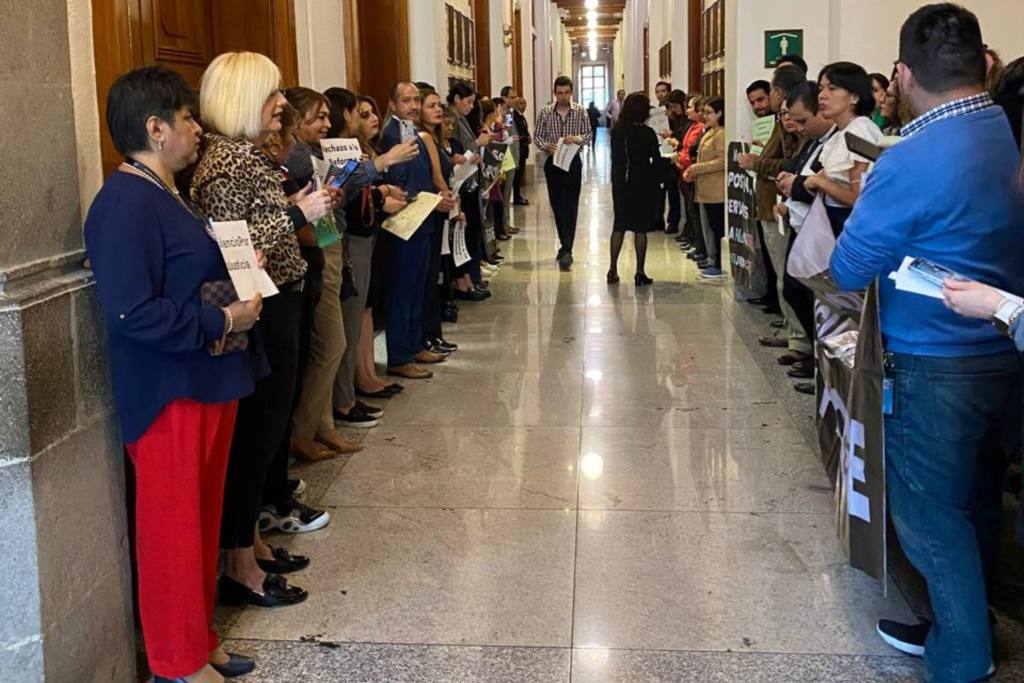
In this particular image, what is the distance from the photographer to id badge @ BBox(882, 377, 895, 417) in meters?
2.67

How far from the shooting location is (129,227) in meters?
2.32

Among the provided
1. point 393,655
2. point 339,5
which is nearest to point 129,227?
point 393,655

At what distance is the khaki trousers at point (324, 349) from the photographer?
4254 mm

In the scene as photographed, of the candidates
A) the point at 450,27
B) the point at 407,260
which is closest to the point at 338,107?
the point at 407,260

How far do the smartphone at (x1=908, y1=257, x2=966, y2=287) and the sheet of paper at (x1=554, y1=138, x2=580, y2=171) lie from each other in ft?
23.8

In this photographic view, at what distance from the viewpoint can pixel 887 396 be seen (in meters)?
2.68

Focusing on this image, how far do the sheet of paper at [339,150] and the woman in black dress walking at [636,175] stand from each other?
181 inches

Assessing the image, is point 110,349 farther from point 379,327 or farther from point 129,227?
point 379,327

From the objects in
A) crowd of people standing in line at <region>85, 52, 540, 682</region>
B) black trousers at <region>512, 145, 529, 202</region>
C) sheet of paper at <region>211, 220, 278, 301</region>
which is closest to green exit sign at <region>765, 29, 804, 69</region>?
crowd of people standing in line at <region>85, 52, 540, 682</region>

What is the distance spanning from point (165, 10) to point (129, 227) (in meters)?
2.53

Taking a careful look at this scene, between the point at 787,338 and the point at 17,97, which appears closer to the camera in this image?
the point at 17,97

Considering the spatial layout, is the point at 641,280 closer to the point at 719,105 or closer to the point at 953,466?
the point at 719,105

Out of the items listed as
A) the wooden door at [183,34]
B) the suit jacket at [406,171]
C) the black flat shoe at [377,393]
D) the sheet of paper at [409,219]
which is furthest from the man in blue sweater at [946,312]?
the suit jacket at [406,171]

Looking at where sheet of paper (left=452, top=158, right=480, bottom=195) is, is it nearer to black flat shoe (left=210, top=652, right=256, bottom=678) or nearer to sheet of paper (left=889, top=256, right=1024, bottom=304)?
black flat shoe (left=210, top=652, right=256, bottom=678)
